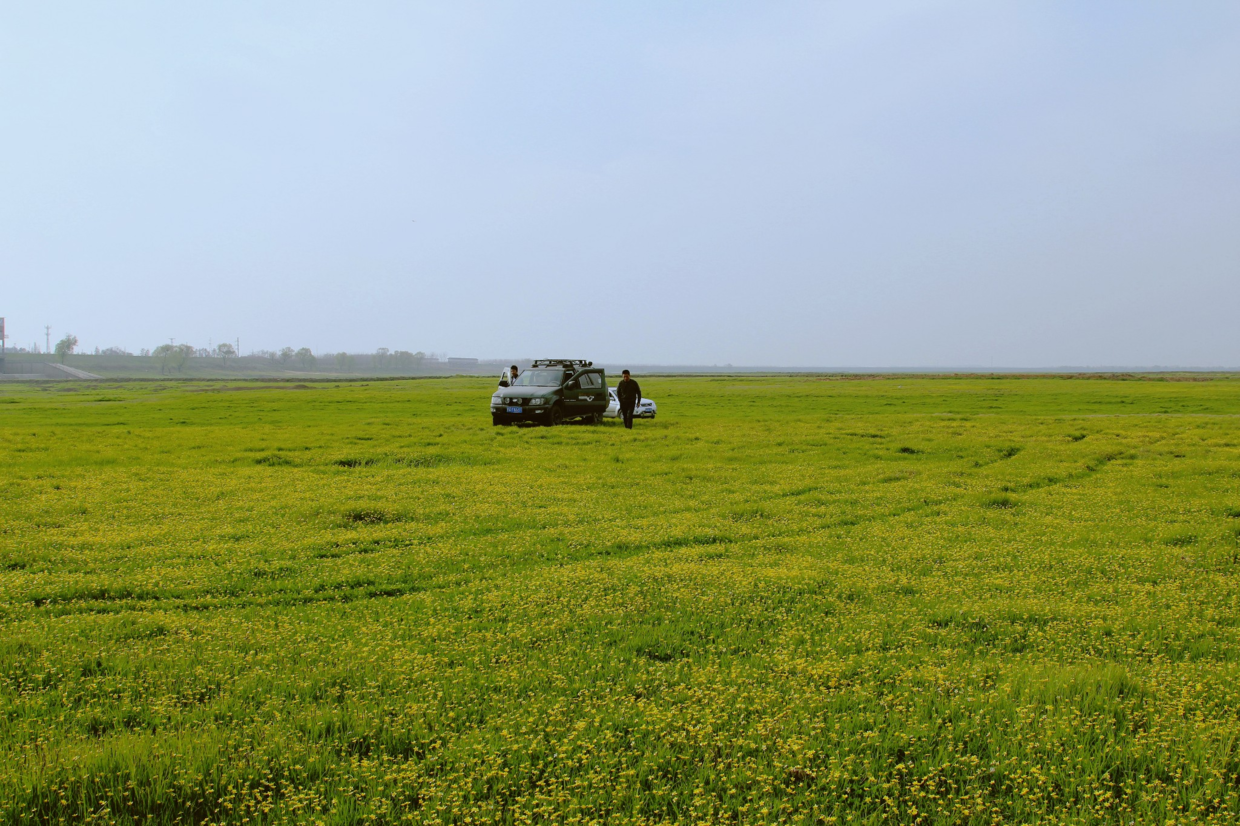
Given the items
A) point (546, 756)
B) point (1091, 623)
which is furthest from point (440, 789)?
point (1091, 623)

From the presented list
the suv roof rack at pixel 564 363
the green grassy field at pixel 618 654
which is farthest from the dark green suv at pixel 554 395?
the green grassy field at pixel 618 654

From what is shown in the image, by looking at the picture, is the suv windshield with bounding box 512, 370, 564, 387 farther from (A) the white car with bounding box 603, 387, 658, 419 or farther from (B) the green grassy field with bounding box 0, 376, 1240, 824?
(B) the green grassy field with bounding box 0, 376, 1240, 824

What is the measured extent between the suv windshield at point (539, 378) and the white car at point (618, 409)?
379 cm

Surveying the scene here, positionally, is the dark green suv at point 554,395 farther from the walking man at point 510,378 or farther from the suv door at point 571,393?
the walking man at point 510,378

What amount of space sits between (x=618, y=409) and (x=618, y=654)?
3102cm

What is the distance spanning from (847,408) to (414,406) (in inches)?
1138

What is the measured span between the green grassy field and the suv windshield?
656 inches

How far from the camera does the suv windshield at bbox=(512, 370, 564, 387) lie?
33438 millimetres

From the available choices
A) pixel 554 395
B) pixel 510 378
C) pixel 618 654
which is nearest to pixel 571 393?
pixel 554 395

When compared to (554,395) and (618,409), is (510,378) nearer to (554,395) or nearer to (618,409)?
(554,395)

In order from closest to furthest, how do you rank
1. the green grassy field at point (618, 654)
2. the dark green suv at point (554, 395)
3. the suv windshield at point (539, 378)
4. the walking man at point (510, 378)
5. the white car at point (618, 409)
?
the green grassy field at point (618, 654)
the dark green suv at point (554, 395)
the suv windshield at point (539, 378)
the walking man at point (510, 378)
the white car at point (618, 409)

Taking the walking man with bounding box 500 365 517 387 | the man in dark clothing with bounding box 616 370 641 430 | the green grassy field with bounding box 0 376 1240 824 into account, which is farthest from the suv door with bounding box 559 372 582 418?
the green grassy field with bounding box 0 376 1240 824

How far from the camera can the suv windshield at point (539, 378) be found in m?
33.4

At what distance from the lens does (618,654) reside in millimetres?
7137
